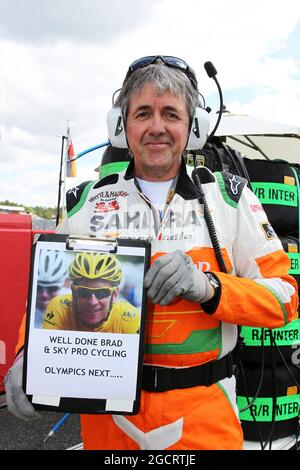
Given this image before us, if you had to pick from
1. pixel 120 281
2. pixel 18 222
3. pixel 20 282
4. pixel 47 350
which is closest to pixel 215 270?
pixel 120 281

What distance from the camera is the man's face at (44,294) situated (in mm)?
1234

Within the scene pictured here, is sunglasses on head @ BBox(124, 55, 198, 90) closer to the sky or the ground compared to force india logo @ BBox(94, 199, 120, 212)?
closer to the sky

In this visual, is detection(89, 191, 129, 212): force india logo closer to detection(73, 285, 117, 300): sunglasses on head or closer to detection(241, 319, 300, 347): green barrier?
detection(73, 285, 117, 300): sunglasses on head

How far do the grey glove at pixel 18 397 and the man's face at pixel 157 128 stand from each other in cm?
81

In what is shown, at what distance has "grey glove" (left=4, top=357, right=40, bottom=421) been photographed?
1.25m

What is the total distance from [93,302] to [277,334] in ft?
4.81

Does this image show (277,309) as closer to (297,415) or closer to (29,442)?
(297,415)

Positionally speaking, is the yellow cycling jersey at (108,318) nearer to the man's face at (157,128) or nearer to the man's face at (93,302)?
the man's face at (93,302)

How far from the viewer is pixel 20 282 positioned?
116 inches

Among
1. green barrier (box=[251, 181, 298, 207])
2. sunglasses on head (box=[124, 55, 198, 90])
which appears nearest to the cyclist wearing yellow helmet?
sunglasses on head (box=[124, 55, 198, 90])

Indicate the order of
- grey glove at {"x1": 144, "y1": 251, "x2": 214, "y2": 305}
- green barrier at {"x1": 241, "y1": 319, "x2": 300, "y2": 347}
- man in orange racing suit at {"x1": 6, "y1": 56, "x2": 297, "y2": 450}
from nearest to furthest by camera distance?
1. grey glove at {"x1": 144, "y1": 251, "x2": 214, "y2": 305}
2. man in orange racing suit at {"x1": 6, "y1": 56, "x2": 297, "y2": 450}
3. green barrier at {"x1": 241, "y1": 319, "x2": 300, "y2": 347}

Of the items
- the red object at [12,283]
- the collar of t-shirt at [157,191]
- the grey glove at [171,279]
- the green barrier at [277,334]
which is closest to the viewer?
the grey glove at [171,279]

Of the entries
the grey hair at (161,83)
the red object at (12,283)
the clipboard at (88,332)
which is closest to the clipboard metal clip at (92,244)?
the clipboard at (88,332)

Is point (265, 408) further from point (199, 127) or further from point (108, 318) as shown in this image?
point (199, 127)
